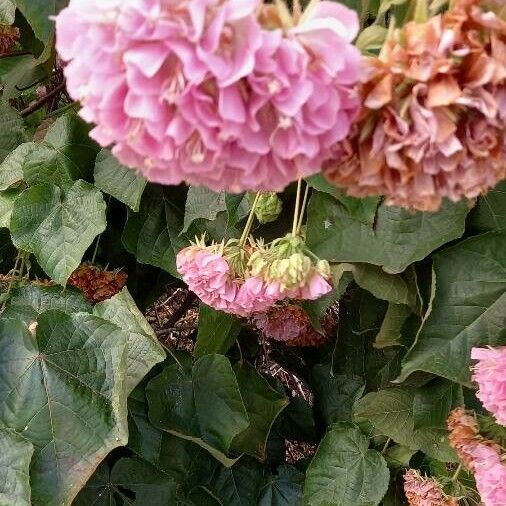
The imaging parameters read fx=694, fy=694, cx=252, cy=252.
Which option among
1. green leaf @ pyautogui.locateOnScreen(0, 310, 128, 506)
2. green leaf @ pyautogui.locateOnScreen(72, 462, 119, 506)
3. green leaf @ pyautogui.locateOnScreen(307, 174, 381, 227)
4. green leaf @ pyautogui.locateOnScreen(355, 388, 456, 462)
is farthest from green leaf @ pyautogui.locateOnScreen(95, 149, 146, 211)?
green leaf @ pyautogui.locateOnScreen(72, 462, 119, 506)

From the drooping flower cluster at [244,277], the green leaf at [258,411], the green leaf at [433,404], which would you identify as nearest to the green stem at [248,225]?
the drooping flower cluster at [244,277]


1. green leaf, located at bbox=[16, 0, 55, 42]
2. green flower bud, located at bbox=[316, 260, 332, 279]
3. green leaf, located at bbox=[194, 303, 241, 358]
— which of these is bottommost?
green leaf, located at bbox=[194, 303, 241, 358]

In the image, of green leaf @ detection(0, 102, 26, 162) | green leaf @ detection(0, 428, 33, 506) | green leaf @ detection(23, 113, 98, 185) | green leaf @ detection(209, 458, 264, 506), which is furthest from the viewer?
green leaf @ detection(209, 458, 264, 506)

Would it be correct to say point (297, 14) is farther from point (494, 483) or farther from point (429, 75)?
point (494, 483)

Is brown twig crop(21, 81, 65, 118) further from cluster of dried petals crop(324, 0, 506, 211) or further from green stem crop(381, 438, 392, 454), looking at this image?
cluster of dried petals crop(324, 0, 506, 211)

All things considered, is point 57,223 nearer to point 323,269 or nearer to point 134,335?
point 134,335

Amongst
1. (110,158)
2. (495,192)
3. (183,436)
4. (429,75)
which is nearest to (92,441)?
(183,436)

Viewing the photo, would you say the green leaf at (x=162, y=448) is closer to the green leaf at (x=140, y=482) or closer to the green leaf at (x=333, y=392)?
the green leaf at (x=140, y=482)
